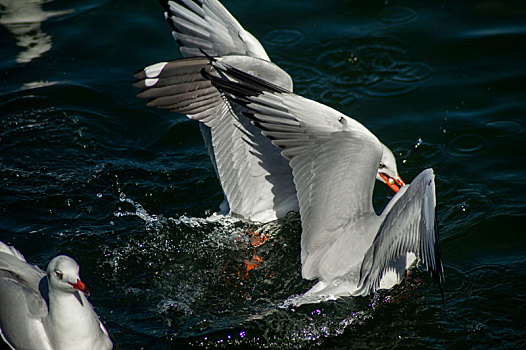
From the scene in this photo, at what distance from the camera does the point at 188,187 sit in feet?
20.2

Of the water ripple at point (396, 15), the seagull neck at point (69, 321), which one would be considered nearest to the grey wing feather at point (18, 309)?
the seagull neck at point (69, 321)

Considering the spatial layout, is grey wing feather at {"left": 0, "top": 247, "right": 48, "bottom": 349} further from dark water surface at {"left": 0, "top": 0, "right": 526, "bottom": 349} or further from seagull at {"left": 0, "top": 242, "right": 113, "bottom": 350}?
dark water surface at {"left": 0, "top": 0, "right": 526, "bottom": 349}

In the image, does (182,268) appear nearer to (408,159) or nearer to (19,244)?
(19,244)

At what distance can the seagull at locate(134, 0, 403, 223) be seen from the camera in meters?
4.96

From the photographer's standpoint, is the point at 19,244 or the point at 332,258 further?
the point at 19,244

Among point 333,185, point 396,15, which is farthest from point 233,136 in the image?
point 396,15

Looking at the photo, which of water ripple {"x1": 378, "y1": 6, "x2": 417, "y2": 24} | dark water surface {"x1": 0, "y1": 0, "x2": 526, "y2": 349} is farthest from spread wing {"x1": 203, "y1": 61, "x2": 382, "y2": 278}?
water ripple {"x1": 378, "y1": 6, "x2": 417, "y2": 24}

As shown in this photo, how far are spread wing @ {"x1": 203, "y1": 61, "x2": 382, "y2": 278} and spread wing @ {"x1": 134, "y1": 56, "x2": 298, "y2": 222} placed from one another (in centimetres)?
51

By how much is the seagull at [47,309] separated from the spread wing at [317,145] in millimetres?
1640

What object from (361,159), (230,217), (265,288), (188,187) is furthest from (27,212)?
(361,159)

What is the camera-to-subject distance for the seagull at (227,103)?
4961 mm

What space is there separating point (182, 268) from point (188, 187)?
1.12 m

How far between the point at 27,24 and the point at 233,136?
4791 mm

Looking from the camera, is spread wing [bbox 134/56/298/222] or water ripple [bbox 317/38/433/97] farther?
water ripple [bbox 317/38/433/97]
